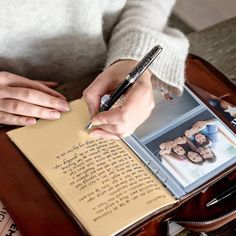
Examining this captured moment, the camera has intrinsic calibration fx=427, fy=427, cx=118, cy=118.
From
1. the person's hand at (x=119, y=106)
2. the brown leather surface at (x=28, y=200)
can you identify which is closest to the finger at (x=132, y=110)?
the person's hand at (x=119, y=106)

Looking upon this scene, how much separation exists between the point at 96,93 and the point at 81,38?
158mm

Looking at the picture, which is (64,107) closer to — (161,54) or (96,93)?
(96,93)

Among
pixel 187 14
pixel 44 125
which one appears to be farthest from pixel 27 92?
pixel 187 14

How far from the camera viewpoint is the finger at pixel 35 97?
0.58 meters

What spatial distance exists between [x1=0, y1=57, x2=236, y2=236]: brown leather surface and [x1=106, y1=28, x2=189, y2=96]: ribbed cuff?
0.55 feet

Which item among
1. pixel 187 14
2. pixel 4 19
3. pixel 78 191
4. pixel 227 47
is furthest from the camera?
pixel 187 14

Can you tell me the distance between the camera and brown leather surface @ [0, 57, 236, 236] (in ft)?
1.54

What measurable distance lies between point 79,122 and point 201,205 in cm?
19

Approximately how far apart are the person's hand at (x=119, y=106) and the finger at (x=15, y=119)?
0.08 m

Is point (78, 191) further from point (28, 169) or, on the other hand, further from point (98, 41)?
point (98, 41)

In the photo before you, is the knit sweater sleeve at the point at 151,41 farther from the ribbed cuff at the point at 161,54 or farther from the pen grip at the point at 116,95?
the pen grip at the point at 116,95

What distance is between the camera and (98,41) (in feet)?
2.28

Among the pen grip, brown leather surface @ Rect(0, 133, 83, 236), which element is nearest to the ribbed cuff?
the pen grip

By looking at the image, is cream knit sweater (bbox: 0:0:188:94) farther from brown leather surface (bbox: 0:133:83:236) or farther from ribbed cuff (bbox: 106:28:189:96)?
brown leather surface (bbox: 0:133:83:236)
